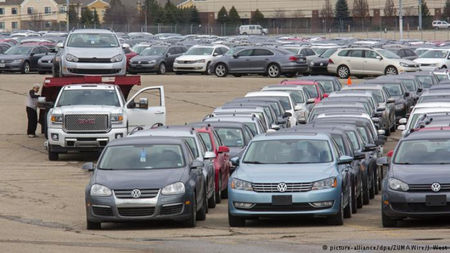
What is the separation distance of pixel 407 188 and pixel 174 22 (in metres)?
126

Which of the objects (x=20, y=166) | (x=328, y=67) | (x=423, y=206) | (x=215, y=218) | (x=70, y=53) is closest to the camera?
(x=423, y=206)

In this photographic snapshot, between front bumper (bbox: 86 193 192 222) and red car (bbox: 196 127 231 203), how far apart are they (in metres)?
3.80

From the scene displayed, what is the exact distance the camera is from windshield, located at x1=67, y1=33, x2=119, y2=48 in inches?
1335

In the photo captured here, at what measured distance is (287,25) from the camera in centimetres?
14262

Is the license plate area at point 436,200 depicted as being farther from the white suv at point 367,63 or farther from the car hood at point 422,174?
the white suv at point 367,63

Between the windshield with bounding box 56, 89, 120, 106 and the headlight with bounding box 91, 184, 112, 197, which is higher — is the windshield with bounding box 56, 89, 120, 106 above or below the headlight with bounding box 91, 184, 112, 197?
above

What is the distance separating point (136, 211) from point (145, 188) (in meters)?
0.36

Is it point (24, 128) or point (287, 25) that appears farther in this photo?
point (287, 25)

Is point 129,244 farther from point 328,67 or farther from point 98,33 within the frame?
point 328,67

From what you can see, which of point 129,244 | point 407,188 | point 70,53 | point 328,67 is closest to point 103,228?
point 129,244

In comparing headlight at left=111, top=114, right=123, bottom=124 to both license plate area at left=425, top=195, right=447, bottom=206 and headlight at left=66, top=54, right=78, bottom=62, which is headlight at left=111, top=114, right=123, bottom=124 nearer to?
headlight at left=66, top=54, right=78, bottom=62

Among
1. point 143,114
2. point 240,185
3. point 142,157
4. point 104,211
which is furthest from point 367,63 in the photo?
point 104,211

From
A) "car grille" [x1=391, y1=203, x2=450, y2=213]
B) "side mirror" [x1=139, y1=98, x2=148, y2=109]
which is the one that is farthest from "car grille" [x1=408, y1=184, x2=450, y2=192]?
"side mirror" [x1=139, y1=98, x2=148, y2=109]

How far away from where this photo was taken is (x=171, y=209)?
17219 millimetres
